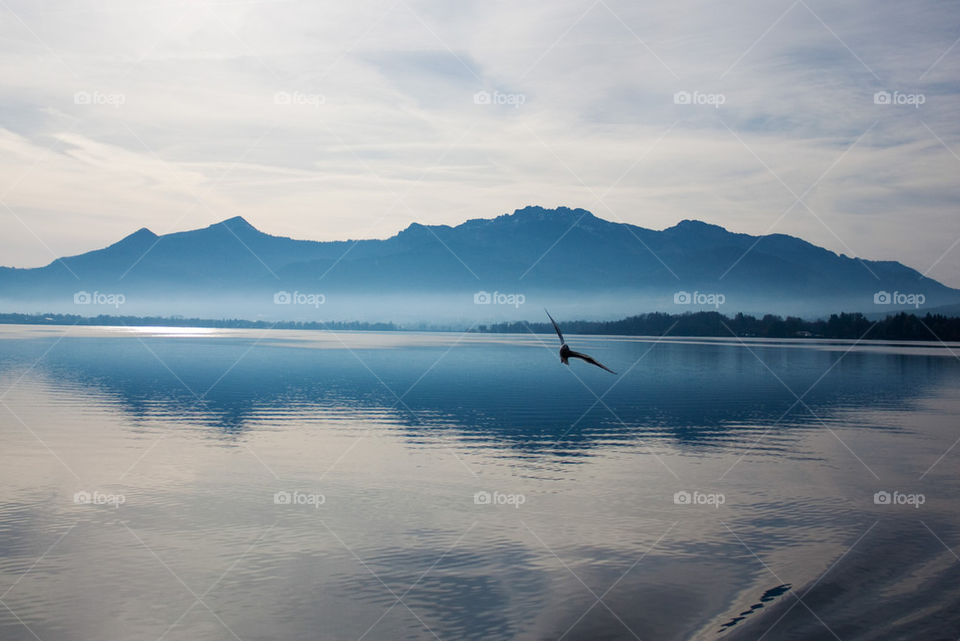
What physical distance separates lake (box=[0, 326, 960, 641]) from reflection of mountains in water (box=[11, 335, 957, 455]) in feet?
2.71

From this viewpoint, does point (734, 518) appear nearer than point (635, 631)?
No

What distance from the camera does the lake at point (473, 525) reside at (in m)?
21.7

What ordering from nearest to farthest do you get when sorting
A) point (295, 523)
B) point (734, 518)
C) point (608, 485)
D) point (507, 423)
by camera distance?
point (295, 523)
point (734, 518)
point (608, 485)
point (507, 423)

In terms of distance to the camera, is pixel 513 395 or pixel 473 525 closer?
pixel 473 525

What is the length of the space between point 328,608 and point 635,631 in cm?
871

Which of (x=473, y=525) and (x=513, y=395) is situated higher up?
(x=513, y=395)

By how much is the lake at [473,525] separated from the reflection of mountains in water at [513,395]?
827mm

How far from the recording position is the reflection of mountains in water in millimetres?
59594

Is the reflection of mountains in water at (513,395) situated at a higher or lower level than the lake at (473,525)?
higher

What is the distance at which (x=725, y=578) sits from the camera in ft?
82.1

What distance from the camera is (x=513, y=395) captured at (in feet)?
279

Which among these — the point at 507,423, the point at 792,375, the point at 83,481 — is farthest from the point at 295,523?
the point at 792,375

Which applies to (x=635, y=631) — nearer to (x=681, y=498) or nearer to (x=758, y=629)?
(x=758, y=629)

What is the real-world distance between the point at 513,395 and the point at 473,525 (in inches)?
2143
